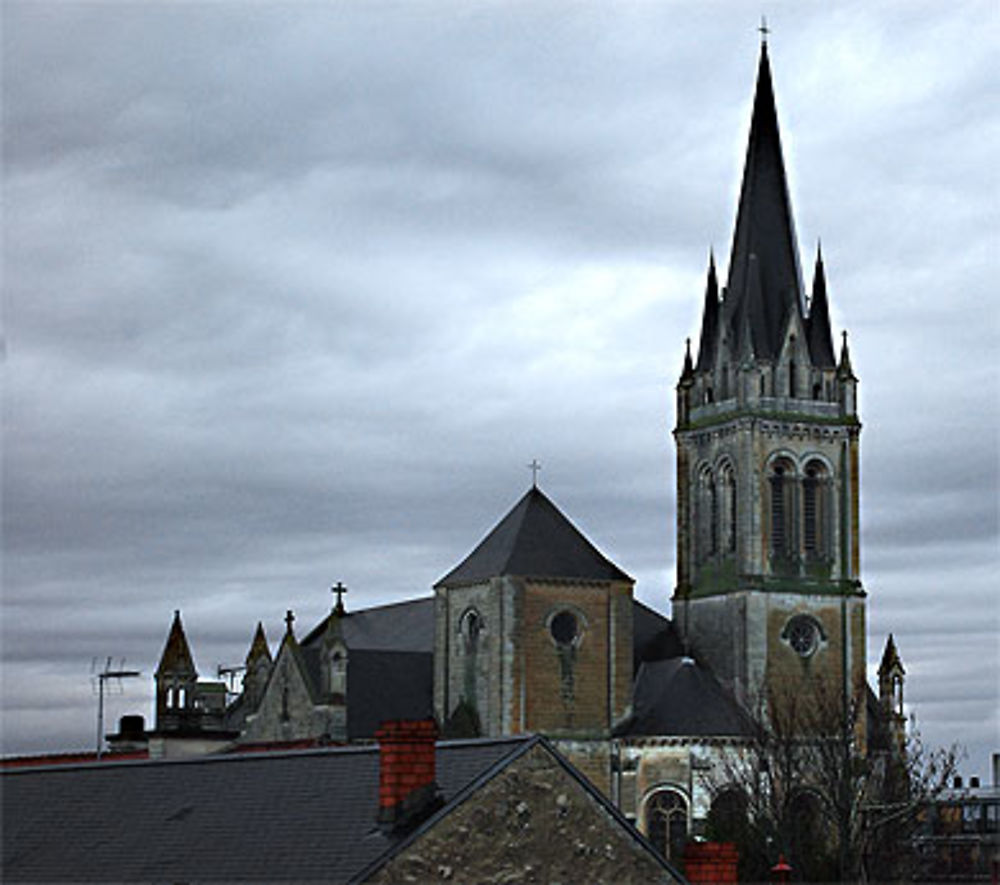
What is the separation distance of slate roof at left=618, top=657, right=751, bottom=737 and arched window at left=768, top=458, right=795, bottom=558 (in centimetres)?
651

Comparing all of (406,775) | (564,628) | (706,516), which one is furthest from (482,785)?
(706,516)

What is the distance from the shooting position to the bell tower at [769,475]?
92000mm

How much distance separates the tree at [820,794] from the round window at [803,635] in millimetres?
2803

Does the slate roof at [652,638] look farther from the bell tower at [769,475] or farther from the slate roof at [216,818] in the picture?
the slate roof at [216,818]

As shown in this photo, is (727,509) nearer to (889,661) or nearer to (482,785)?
(889,661)

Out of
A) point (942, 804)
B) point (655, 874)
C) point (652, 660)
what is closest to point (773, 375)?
point (652, 660)

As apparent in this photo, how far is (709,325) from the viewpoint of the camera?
97.8m

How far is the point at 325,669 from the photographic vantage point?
8769 centimetres

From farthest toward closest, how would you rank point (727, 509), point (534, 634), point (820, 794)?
1. point (727, 509)
2. point (534, 634)
3. point (820, 794)

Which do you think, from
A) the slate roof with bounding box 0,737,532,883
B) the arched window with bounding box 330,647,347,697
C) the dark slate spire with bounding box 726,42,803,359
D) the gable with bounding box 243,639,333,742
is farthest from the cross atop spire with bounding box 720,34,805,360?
the slate roof with bounding box 0,737,532,883

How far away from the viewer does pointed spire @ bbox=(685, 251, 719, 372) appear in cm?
9694

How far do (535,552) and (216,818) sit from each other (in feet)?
176

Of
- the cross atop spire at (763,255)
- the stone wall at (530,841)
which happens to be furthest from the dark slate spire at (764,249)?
the stone wall at (530,841)

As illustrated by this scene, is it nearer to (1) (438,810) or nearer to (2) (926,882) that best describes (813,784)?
(2) (926,882)
